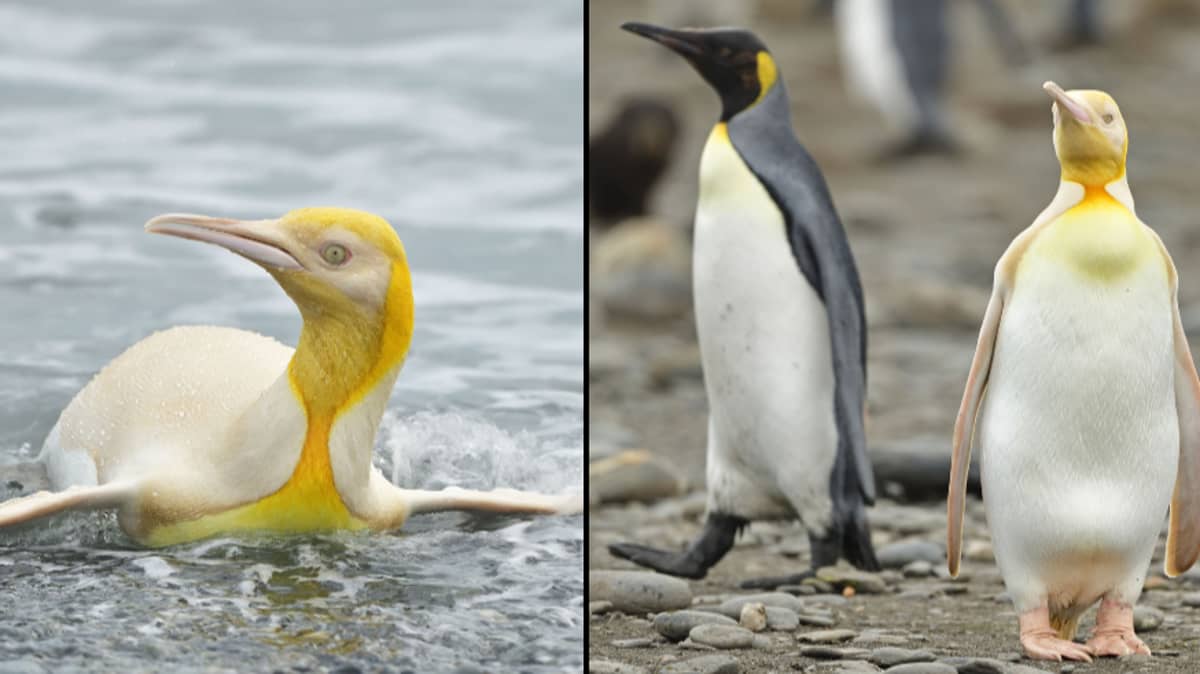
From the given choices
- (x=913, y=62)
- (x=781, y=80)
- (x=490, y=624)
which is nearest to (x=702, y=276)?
(x=781, y=80)

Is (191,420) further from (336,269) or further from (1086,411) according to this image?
(1086,411)

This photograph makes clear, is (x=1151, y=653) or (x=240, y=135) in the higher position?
(x=240, y=135)

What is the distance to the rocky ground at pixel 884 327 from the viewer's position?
3057 mm

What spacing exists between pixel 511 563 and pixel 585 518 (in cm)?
21

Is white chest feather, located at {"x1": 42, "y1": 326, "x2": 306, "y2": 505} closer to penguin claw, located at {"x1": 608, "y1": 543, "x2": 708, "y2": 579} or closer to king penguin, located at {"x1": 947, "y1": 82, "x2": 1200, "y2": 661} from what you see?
penguin claw, located at {"x1": 608, "y1": 543, "x2": 708, "y2": 579}

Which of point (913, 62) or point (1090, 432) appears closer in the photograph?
point (1090, 432)

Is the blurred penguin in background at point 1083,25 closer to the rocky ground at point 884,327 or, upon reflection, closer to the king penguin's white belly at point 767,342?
the rocky ground at point 884,327

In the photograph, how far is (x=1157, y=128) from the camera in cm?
1035

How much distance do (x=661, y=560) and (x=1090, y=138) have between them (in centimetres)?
133

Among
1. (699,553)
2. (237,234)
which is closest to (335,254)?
(237,234)

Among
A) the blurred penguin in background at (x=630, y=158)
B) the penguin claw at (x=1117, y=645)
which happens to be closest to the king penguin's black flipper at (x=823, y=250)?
the penguin claw at (x=1117, y=645)

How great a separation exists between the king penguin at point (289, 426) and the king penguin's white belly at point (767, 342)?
2.61ft

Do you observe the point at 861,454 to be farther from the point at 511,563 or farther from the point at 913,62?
the point at 913,62

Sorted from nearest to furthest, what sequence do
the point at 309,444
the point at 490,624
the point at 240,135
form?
1. the point at 490,624
2. the point at 309,444
3. the point at 240,135
